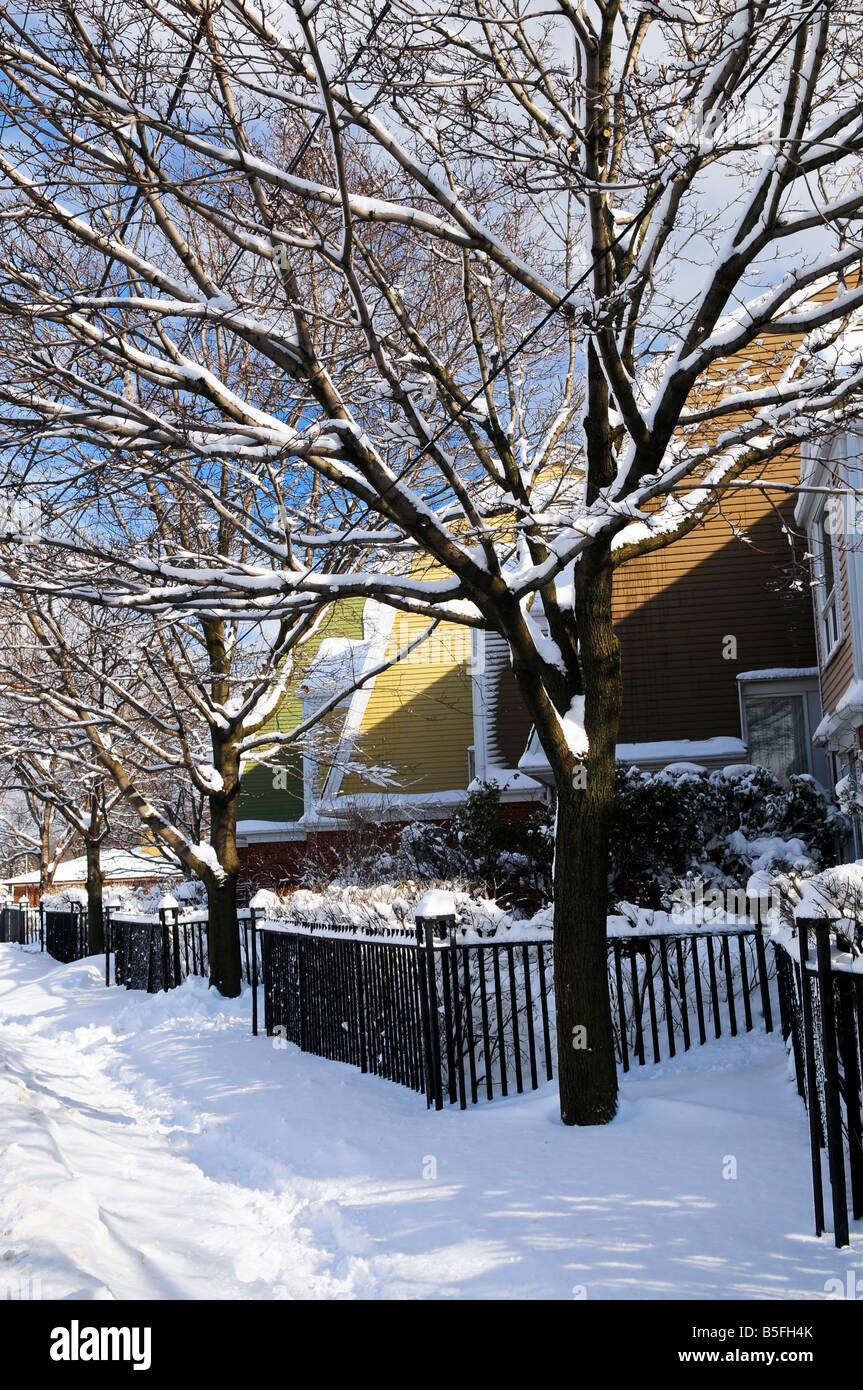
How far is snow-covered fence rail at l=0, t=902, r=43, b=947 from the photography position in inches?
1099

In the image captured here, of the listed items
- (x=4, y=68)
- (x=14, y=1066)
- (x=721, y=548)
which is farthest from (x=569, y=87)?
(x=721, y=548)

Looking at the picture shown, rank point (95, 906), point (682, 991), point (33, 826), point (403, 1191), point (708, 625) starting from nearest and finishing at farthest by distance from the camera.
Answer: point (403, 1191) < point (682, 991) < point (708, 625) < point (95, 906) < point (33, 826)

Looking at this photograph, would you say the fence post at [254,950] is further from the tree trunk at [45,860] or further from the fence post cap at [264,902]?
the tree trunk at [45,860]

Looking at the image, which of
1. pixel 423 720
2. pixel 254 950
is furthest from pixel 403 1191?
pixel 423 720

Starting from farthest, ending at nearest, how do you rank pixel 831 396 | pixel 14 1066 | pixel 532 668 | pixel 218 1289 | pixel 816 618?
pixel 816 618 → pixel 14 1066 → pixel 532 668 → pixel 831 396 → pixel 218 1289

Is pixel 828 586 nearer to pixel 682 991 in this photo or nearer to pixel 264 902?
pixel 682 991

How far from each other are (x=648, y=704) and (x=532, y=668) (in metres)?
10.8

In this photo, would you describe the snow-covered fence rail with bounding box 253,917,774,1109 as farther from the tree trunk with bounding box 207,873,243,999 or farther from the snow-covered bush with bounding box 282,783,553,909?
the tree trunk with bounding box 207,873,243,999

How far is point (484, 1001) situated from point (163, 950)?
359 inches

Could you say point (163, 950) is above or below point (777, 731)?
below

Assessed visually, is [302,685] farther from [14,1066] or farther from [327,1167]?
[327,1167]

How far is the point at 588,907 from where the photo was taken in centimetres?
675

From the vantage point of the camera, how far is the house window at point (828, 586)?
1269cm
